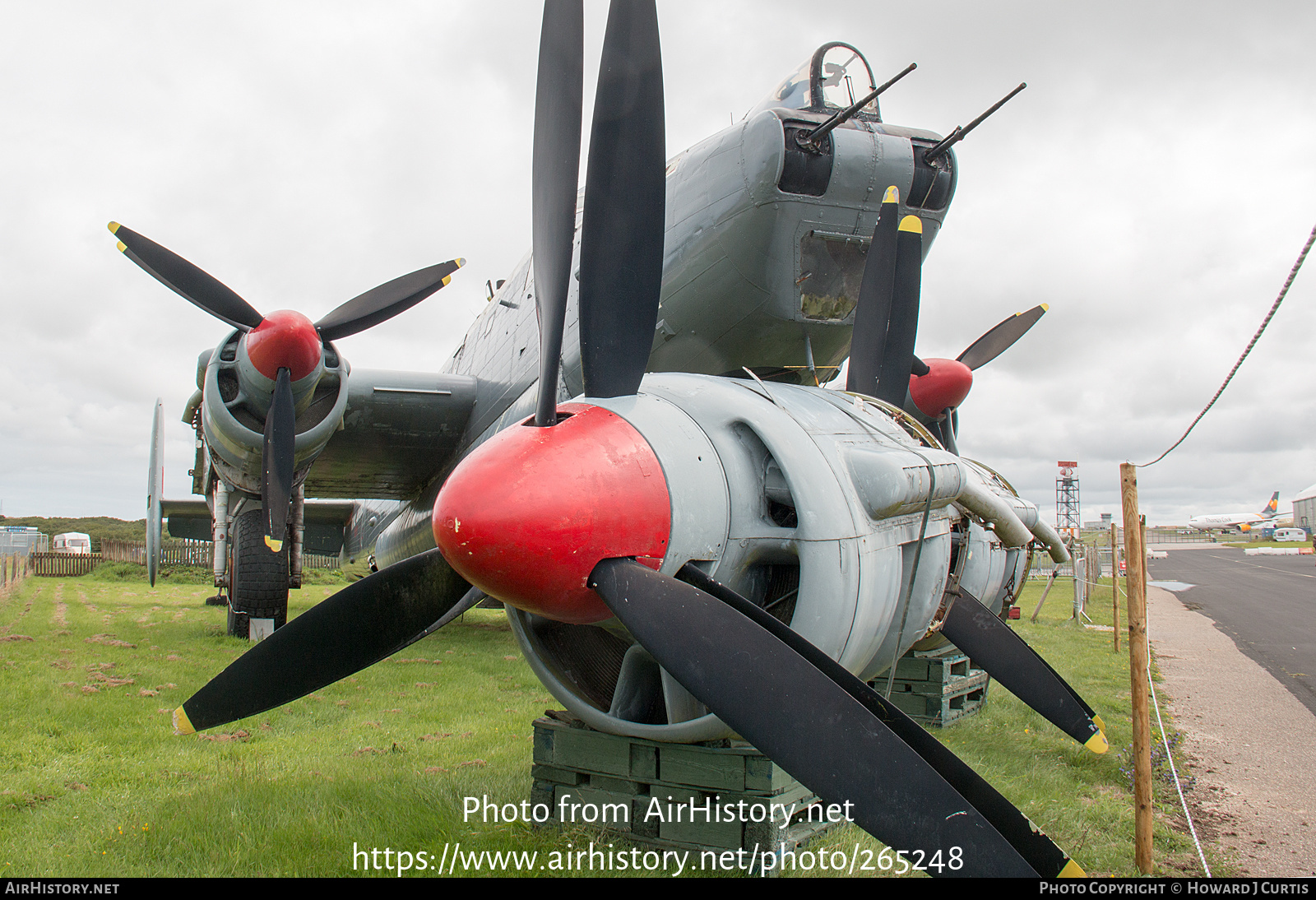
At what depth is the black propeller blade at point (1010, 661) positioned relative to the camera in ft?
15.1

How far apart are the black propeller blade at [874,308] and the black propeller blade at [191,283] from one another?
562cm

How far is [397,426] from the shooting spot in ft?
31.8

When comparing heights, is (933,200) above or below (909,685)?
above

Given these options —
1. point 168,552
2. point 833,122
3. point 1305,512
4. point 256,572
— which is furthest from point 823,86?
point 1305,512

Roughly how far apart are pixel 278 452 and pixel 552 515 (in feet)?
18.5

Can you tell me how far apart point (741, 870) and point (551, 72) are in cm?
344

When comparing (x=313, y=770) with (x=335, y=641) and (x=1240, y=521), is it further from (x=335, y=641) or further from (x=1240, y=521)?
(x=1240, y=521)

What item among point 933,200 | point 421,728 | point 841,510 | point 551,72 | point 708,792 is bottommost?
point 421,728

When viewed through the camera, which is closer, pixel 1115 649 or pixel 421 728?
pixel 421 728
